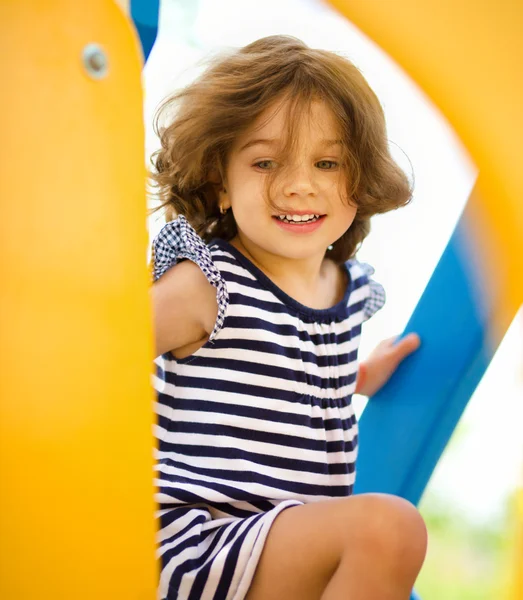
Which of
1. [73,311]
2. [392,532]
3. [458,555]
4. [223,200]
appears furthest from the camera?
[458,555]

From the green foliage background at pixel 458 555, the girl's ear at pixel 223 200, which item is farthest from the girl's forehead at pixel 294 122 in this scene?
the green foliage background at pixel 458 555

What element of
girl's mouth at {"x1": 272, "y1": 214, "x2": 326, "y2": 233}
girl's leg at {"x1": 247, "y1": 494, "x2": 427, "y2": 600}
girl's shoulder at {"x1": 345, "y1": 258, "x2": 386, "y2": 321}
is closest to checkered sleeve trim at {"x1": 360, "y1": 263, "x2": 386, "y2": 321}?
girl's shoulder at {"x1": 345, "y1": 258, "x2": 386, "y2": 321}

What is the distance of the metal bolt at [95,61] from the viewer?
588 mm

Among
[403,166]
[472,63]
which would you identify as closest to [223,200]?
[403,166]

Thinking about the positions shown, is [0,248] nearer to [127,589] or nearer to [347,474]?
[127,589]

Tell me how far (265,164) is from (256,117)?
0.19 ft

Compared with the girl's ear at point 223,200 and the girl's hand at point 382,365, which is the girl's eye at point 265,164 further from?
the girl's hand at point 382,365

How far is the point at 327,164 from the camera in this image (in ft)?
3.46

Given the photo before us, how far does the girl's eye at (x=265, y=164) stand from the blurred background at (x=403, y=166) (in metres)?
0.17

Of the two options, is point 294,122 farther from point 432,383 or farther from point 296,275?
point 432,383

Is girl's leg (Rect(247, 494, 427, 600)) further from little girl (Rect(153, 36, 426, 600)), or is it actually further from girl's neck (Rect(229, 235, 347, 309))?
girl's neck (Rect(229, 235, 347, 309))

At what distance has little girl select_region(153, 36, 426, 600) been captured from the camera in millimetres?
948

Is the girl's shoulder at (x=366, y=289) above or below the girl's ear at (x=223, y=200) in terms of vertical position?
below

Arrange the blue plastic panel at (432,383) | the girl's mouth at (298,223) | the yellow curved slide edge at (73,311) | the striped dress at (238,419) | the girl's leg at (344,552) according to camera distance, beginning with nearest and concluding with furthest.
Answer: the yellow curved slide edge at (73,311), the girl's leg at (344,552), the striped dress at (238,419), the girl's mouth at (298,223), the blue plastic panel at (432,383)
